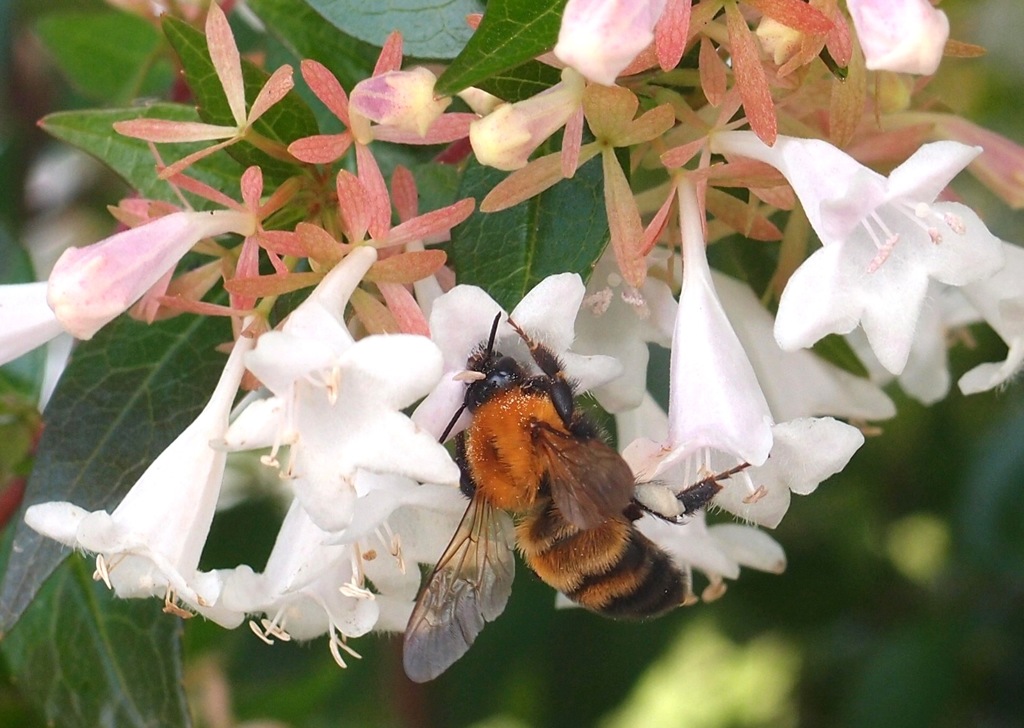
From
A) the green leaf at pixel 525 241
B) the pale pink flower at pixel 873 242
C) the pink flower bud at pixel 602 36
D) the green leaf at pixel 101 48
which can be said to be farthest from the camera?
the green leaf at pixel 101 48

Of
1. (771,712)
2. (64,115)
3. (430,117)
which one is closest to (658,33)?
(430,117)

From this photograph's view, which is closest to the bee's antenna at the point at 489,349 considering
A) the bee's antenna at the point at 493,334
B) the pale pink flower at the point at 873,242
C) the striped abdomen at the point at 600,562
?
the bee's antenna at the point at 493,334

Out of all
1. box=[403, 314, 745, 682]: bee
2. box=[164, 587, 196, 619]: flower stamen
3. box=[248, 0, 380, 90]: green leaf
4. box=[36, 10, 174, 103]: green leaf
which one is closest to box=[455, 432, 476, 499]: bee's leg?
box=[403, 314, 745, 682]: bee

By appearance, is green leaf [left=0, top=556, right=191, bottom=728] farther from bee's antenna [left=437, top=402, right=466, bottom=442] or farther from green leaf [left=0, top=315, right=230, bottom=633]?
bee's antenna [left=437, top=402, right=466, bottom=442]

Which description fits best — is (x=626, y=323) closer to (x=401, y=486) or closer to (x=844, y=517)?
(x=401, y=486)

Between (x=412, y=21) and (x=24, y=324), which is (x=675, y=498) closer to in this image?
(x=412, y=21)

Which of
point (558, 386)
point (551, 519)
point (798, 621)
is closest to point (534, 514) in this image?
point (551, 519)

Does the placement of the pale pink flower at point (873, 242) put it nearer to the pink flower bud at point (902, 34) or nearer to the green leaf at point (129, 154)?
the pink flower bud at point (902, 34)

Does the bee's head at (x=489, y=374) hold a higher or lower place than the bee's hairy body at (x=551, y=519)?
higher
